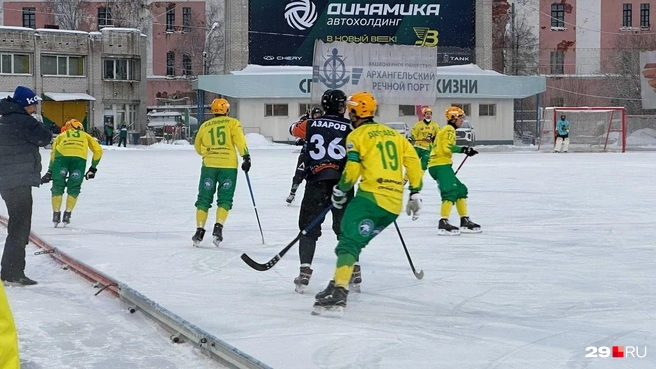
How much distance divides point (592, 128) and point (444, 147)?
3163 cm

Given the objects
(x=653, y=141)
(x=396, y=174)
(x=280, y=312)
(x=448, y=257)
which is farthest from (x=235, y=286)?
(x=653, y=141)

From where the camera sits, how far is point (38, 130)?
823cm

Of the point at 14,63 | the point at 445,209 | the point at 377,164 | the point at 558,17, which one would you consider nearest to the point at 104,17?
the point at 14,63

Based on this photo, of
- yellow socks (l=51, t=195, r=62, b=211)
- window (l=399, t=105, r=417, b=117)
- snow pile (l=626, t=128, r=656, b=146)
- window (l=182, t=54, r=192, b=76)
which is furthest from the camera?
window (l=182, t=54, r=192, b=76)

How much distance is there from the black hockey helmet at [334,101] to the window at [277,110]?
4237 cm

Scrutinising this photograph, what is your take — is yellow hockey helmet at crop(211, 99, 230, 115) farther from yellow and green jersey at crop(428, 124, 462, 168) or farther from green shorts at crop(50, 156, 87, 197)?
green shorts at crop(50, 156, 87, 197)

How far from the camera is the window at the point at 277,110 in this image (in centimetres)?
4969

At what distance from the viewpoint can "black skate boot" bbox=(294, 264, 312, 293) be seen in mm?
7500

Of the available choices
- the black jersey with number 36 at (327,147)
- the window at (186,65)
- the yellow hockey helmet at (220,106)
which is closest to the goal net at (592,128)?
the yellow hockey helmet at (220,106)

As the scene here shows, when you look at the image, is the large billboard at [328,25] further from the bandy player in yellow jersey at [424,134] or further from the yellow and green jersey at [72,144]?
the yellow and green jersey at [72,144]

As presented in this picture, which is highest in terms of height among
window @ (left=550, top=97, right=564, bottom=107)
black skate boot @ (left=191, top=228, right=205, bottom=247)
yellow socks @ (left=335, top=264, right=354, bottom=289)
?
window @ (left=550, top=97, right=564, bottom=107)

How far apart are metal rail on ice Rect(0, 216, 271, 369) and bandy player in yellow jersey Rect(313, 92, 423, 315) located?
1.05 meters

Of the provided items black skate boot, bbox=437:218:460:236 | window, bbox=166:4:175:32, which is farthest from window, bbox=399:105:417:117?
black skate boot, bbox=437:218:460:236

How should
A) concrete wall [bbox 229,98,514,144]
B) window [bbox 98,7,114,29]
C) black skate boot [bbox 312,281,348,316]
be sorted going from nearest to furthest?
1. black skate boot [bbox 312,281,348,316]
2. concrete wall [bbox 229,98,514,144]
3. window [bbox 98,7,114,29]
